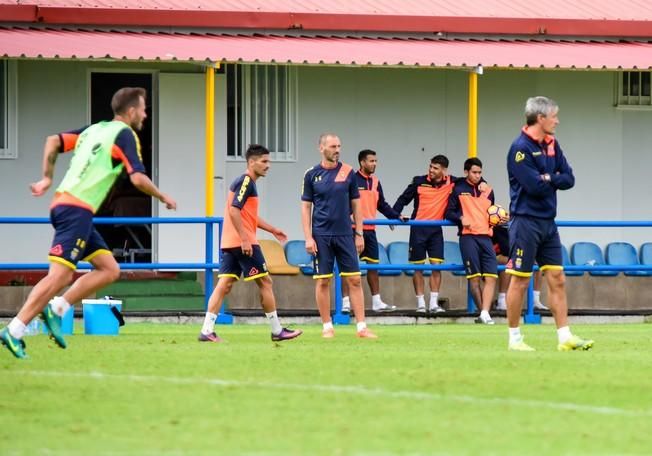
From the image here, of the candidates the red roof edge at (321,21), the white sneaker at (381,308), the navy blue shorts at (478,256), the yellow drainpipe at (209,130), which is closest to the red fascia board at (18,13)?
the red roof edge at (321,21)

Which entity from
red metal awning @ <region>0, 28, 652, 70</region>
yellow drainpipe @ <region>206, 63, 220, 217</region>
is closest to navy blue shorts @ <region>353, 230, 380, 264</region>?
yellow drainpipe @ <region>206, 63, 220, 217</region>

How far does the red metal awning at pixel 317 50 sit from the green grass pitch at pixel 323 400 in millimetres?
5901

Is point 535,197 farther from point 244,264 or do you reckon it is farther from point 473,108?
point 473,108

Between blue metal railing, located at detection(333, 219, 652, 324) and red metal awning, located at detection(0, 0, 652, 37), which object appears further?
red metal awning, located at detection(0, 0, 652, 37)

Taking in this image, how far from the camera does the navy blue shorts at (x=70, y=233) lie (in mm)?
11844

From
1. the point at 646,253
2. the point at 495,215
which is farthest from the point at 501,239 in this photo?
the point at 646,253

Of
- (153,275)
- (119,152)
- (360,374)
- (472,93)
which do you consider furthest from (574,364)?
(153,275)

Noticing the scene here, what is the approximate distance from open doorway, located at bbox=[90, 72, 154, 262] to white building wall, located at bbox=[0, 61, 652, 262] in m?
0.57

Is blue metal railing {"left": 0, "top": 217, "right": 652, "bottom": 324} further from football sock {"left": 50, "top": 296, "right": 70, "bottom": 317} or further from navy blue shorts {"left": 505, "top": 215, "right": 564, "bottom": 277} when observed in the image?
navy blue shorts {"left": 505, "top": 215, "right": 564, "bottom": 277}

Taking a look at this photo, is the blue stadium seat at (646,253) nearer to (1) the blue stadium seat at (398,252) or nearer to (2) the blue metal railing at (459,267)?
(2) the blue metal railing at (459,267)

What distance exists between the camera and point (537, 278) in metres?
20.8

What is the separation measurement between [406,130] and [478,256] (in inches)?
131

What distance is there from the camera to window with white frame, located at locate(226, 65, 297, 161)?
22.0 meters

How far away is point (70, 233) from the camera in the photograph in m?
11.9
